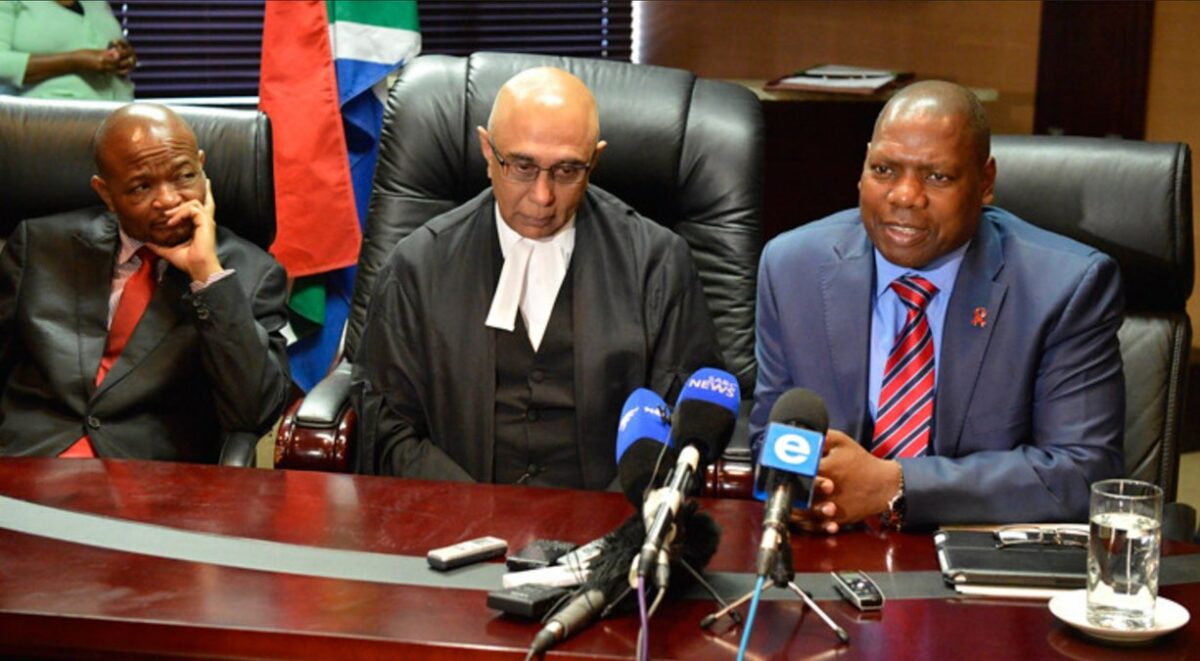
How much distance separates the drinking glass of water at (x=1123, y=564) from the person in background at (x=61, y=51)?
133 inches

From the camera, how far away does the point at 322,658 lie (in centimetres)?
166

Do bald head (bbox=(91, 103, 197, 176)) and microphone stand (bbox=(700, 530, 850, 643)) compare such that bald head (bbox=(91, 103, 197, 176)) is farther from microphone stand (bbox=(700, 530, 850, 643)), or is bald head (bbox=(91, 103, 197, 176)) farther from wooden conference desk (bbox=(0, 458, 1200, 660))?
microphone stand (bbox=(700, 530, 850, 643))

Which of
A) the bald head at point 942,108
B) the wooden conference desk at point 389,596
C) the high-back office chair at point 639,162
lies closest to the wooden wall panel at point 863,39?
the high-back office chair at point 639,162

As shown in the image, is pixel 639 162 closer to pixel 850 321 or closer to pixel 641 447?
pixel 850 321

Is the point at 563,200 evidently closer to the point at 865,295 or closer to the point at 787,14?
the point at 865,295

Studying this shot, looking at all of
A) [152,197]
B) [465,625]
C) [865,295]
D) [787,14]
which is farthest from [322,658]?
[787,14]

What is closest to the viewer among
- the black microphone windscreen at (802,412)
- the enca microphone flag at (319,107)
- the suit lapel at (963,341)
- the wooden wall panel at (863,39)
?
the black microphone windscreen at (802,412)

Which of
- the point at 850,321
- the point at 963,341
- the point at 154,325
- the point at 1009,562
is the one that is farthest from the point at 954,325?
the point at 154,325

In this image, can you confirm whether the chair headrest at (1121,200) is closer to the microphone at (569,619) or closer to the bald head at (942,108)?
the bald head at (942,108)

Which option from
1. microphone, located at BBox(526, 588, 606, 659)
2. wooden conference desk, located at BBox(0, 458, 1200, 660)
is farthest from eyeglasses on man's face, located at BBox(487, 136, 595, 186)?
microphone, located at BBox(526, 588, 606, 659)

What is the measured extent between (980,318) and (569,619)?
947 mm

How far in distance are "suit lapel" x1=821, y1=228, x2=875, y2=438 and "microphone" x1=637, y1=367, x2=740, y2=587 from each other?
74 cm

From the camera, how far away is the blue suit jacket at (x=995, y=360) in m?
2.16

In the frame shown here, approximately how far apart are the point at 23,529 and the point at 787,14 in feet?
12.2
